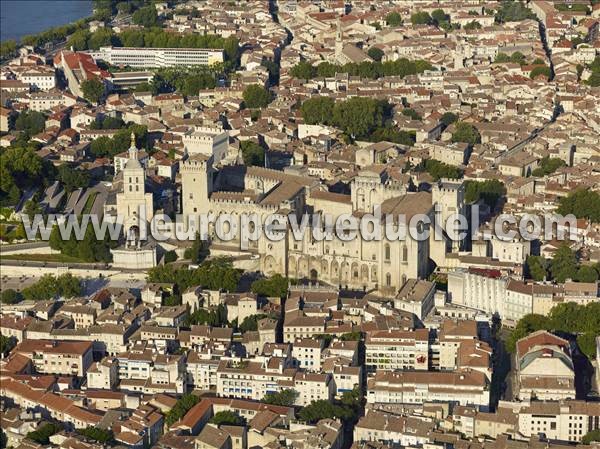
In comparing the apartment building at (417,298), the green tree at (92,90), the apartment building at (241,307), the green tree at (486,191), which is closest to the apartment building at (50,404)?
the apartment building at (241,307)

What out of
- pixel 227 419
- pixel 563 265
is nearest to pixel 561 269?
pixel 563 265

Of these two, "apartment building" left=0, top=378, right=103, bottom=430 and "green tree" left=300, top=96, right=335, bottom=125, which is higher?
"green tree" left=300, top=96, right=335, bottom=125

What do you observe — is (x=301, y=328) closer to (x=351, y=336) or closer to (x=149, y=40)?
(x=351, y=336)

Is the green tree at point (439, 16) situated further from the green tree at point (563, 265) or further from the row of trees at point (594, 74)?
the green tree at point (563, 265)

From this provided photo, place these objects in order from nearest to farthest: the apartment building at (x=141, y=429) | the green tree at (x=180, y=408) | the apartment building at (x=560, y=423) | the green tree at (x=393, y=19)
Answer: the apartment building at (x=560, y=423) → the apartment building at (x=141, y=429) → the green tree at (x=180, y=408) → the green tree at (x=393, y=19)

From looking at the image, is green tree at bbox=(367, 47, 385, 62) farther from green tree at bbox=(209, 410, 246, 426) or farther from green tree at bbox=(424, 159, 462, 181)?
green tree at bbox=(209, 410, 246, 426)

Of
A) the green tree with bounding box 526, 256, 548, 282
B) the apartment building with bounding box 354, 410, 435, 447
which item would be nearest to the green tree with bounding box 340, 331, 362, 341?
the apartment building with bounding box 354, 410, 435, 447

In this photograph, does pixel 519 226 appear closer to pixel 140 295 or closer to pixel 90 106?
pixel 140 295

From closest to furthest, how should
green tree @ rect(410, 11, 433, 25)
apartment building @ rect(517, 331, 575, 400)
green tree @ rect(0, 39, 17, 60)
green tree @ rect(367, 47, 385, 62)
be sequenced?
apartment building @ rect(517, 331, 575, 400)
green tree @ rect(367, 47, 385, 62)
green tree @ rect(0, 39, 17, 60)
green tree @ rect(410, 11, 433, 25)
